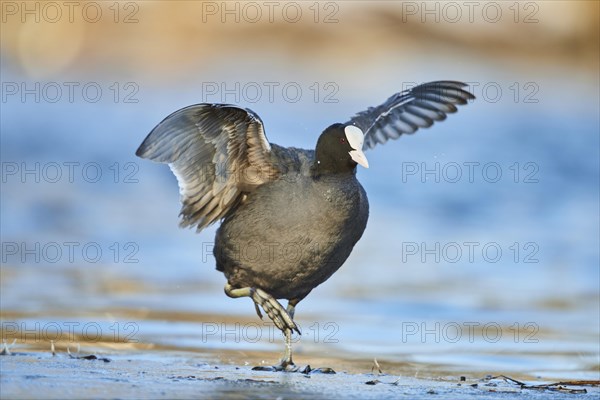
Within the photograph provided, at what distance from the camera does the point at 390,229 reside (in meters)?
13.2

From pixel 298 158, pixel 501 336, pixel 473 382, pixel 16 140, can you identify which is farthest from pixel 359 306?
pixel 16 140

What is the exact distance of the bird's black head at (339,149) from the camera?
6.86m

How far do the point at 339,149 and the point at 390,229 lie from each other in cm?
640

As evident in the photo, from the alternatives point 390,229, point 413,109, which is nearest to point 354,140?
point 413,109

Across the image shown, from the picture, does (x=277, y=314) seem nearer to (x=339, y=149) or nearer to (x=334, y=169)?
(x=334, y=169)

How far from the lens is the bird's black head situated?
6.86 meters

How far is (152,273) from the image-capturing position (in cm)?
1045

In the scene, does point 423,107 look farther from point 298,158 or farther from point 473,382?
point 473,382

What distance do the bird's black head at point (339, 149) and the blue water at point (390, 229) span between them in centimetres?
139

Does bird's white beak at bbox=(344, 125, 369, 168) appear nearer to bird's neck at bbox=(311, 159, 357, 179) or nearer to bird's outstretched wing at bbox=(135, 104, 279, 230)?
bird's neck at bbox=(311, 159, 357, 179)

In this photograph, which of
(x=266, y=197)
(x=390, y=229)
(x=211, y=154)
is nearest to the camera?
(x=266, y=197)

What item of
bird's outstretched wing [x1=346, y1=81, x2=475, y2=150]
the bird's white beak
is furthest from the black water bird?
bird's outstretched wing [x1=346, y1=81, x2=475, y2=150]

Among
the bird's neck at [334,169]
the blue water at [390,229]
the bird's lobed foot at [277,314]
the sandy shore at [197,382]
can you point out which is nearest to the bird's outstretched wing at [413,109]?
the bird's neck at [334,169]

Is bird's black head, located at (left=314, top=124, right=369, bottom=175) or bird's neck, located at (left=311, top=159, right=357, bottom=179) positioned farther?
bird's neck, located at (left=311, top=159, right=357, bottom=179)
